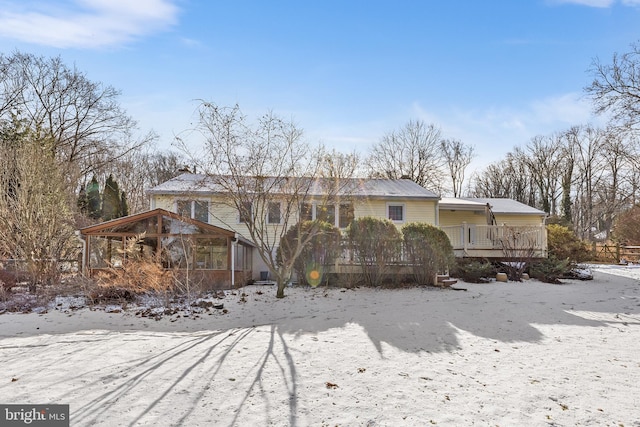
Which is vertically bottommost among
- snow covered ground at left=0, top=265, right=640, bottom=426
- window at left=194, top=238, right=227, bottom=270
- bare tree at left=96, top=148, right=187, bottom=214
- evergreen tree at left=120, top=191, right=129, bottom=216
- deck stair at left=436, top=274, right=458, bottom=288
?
snow covered ground at left=0, top=265, right=640, bottom=426

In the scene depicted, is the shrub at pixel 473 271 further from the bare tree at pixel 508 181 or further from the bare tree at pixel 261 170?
the bare tree at pixel 508 181

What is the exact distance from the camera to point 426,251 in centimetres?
1228

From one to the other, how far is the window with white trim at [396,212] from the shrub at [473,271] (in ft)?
12.9

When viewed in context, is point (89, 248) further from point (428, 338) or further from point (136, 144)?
point (136, 144)

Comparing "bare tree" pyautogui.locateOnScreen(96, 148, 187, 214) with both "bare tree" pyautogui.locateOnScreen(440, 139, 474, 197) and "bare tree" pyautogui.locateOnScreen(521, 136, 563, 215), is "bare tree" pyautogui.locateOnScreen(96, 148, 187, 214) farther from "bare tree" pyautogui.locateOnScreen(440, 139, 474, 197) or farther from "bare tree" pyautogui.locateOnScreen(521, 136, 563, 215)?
"bare tree" pyautogui.locateOnScreen(521, 136, 563, 215)

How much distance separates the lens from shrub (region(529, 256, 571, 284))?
13.8 metres

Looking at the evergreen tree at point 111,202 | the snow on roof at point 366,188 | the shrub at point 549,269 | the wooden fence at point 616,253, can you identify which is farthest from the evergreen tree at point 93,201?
the wooden fence at point 616,253

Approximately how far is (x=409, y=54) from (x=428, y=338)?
844cm

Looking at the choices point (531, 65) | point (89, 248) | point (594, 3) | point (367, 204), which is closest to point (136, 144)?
point (89, 248)

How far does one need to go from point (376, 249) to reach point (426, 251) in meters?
1.58

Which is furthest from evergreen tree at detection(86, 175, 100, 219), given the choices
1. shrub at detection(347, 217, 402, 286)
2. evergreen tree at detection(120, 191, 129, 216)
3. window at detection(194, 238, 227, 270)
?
shrub at detection(347, 217, 402, 286)

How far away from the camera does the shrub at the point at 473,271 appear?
44.7 ft

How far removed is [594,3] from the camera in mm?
9648

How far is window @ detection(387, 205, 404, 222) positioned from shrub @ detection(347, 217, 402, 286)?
17.5ft
